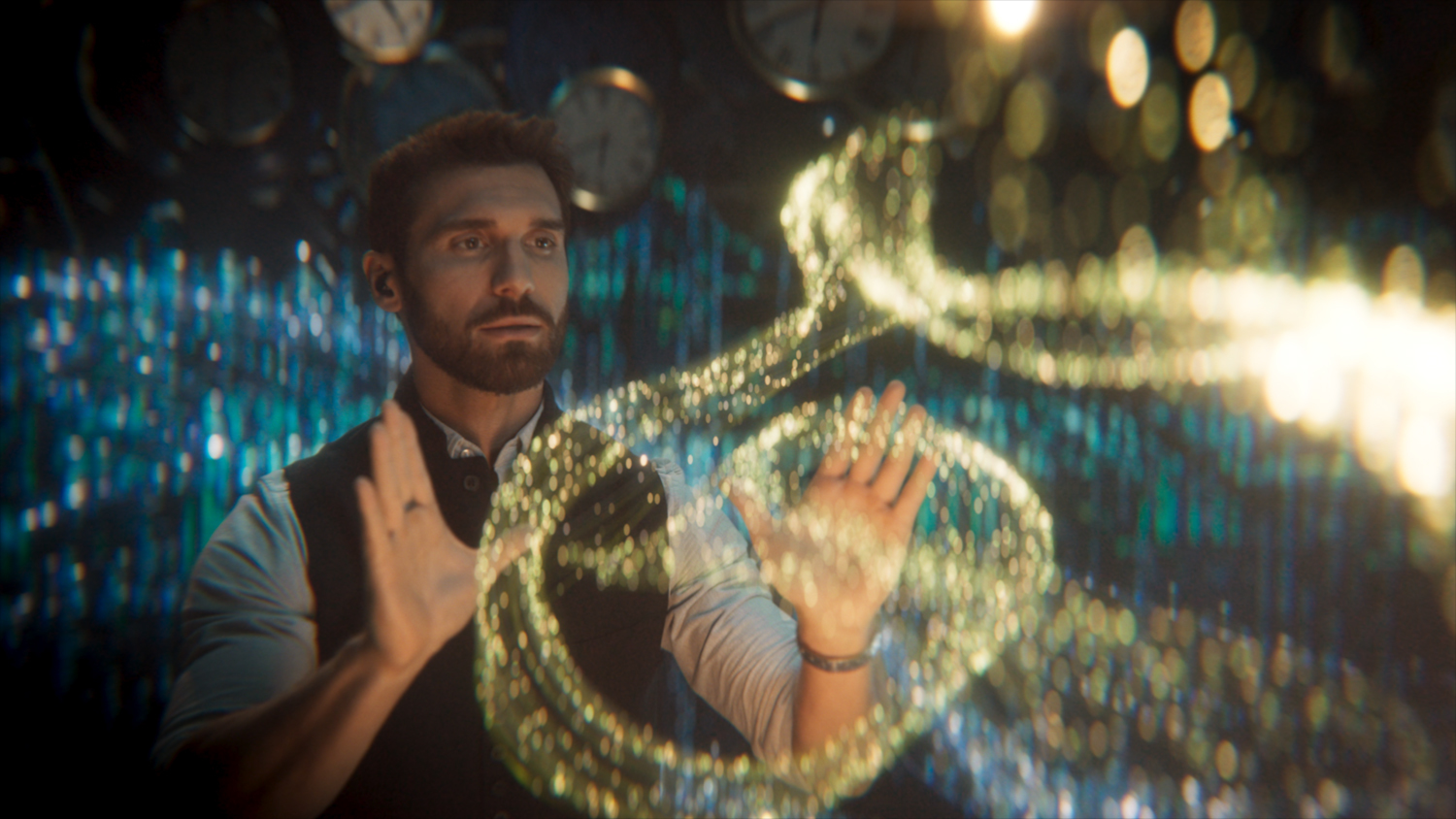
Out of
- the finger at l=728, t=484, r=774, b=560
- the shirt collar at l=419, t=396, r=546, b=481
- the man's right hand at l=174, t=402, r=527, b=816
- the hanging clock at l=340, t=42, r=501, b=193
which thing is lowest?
the man's right hand at l=174, t=402, r=527, b=816

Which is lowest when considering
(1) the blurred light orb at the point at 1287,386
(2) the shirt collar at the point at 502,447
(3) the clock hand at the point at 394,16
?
(2) the shirt collar at the point at 502,447

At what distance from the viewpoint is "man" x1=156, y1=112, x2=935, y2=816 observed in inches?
54.1

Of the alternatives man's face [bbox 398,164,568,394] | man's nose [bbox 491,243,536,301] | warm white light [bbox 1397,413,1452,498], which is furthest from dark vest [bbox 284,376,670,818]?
warm white light [bbox 1397,413,1452,498]

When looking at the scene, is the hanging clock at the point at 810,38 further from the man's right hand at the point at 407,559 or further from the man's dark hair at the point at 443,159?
the man's right hand at the point at 407,559

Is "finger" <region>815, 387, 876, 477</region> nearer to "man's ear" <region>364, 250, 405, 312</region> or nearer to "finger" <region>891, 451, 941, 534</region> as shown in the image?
"finger" <region>891, 451, 941, 534</region>

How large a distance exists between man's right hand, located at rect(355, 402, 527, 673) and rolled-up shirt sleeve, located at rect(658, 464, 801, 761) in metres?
0.39

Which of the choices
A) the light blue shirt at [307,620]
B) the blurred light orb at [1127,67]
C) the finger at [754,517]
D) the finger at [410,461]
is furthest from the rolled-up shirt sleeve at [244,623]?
the blurred light orb at [1127,67]

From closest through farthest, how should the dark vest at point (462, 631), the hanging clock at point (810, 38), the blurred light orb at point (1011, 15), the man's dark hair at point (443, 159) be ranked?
the dark vest at point (462, 631) → the man's dark hair at point (443, 159) → the hanging clock at point (810, 38) → the blurred light orb at point (1011, 15)

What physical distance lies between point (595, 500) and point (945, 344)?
79 cm

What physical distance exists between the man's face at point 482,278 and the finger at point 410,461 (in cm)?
14

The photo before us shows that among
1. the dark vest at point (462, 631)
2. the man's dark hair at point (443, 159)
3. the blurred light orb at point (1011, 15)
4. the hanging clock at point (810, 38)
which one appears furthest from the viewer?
the blurred light orb at point (1011, 15)

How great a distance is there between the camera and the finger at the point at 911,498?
1.49 meters

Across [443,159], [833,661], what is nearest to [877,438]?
[833,661]

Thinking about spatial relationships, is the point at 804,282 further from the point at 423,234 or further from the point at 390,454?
the point at 390,454
